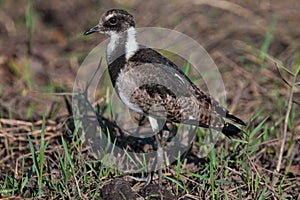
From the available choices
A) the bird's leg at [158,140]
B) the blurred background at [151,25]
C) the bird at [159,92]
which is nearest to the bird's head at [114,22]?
the bird at [159,92]

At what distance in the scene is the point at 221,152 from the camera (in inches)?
197

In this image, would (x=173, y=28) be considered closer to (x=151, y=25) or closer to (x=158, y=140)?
(x=151, y=25)

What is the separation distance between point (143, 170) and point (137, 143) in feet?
1.64

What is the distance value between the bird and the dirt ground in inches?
16.3

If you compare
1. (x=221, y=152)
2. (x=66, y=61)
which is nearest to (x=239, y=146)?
(x=221, y=152)

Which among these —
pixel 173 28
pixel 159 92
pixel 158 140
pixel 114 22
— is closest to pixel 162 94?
pixel 159 92

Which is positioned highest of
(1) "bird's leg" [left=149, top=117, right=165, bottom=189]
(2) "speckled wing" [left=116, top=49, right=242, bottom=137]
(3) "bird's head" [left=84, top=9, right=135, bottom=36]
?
(3) "bird's head" [left=84, top=9, right=135, bottom=36]

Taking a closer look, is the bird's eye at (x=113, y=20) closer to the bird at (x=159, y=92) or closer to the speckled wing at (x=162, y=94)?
the bird at (x=159, y=92)

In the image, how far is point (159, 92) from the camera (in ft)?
15.3

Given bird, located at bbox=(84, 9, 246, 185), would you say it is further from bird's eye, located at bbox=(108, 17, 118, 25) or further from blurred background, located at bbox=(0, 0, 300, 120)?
blurred background, located at bbox=(0, 0, 300, 120)

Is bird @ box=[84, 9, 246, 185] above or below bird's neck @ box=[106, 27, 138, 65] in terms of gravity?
below


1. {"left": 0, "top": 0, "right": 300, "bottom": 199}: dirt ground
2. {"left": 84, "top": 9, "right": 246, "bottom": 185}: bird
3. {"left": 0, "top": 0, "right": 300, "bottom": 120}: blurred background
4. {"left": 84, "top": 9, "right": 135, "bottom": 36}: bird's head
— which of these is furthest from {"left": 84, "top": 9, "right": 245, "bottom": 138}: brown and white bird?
{"left": 0, "top": 0, "right": 300, "bottom": 120}: blurred background

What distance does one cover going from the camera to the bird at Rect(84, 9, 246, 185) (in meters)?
4.64

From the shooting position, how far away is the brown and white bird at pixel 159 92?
4645 mm
